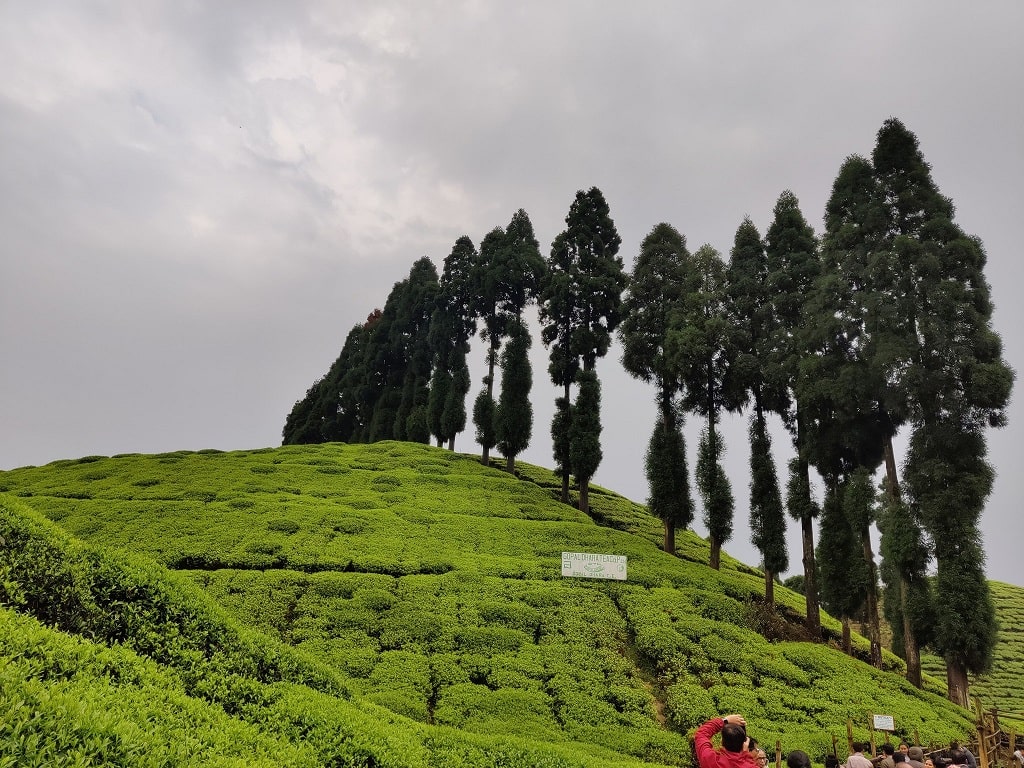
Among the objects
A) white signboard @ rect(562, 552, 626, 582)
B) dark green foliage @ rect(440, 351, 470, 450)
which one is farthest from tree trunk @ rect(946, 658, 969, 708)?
dark green foliage @ rect(440, 351, 470, 450)

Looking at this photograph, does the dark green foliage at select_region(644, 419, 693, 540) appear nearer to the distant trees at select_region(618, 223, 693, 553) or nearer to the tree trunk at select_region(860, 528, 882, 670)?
the distant trees at select_region(618, 223, 693, 553)

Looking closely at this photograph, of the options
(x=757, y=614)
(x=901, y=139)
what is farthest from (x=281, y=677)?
(x=901, y=139)

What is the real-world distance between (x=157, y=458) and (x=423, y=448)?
40.3ft

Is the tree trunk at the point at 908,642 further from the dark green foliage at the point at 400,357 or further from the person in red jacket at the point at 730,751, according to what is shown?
the dark green foliage at the point at 400,357

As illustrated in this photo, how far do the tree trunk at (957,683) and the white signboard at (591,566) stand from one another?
30.2 ft

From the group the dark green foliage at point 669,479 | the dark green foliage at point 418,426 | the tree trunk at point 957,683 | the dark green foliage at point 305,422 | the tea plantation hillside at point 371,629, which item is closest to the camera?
the tea plantation hillside at point 371,629

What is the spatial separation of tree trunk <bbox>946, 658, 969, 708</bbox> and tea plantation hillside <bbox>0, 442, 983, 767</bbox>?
138 cm

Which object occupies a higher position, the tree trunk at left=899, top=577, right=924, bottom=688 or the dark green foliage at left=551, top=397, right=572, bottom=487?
the dark green foliage at left=551, top=397, right=572, bottom=487

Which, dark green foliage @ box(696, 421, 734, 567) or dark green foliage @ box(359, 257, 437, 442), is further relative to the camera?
dark green foliage @ box(359, 257, 437, 442)

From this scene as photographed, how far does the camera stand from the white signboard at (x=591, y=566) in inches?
719

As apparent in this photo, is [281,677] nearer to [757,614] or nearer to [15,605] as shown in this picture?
[15,605]

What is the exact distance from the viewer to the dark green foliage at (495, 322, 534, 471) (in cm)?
2973

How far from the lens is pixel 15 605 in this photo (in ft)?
16.7

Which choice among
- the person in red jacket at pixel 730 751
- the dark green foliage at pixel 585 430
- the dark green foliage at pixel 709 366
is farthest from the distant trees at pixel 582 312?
the person in red jacket at pixel 730 751
